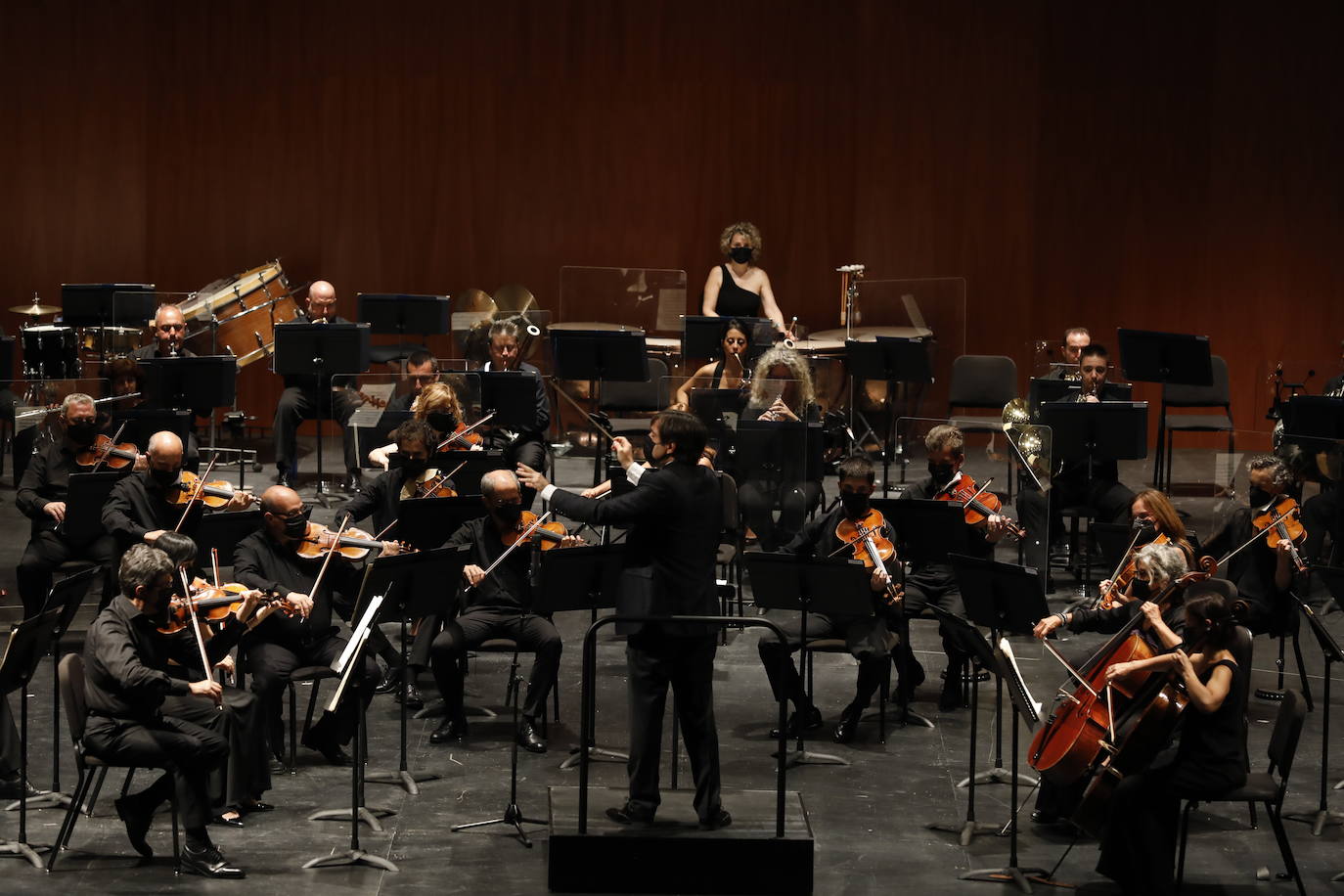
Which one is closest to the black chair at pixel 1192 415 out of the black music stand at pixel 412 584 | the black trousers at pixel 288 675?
the black music stand at pixel 412 584

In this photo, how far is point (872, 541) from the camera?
283 inches

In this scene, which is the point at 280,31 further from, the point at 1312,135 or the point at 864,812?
the point at 864,812

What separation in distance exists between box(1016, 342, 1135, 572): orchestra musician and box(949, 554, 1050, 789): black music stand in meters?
2.20

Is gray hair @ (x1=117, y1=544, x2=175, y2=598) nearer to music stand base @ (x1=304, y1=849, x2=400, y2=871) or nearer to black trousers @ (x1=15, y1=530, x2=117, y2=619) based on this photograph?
music stand base @ (x1=304, y1=849, x2=400, y2=871)

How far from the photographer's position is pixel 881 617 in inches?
281

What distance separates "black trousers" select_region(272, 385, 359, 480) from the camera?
33.9ft

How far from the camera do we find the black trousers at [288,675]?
646 cm

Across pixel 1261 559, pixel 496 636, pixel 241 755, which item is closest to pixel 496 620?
pixel 496 636

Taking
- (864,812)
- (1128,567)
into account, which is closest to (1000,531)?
(1128,567)

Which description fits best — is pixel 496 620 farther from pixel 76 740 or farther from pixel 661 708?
pixel 76 740

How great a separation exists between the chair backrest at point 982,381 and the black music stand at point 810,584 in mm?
4406

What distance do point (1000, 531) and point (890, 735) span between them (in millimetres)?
1030

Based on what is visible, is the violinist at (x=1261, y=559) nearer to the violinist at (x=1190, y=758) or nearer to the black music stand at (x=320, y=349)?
the violinist at (x=1190, y=758)

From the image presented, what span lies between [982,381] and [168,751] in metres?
6.56
